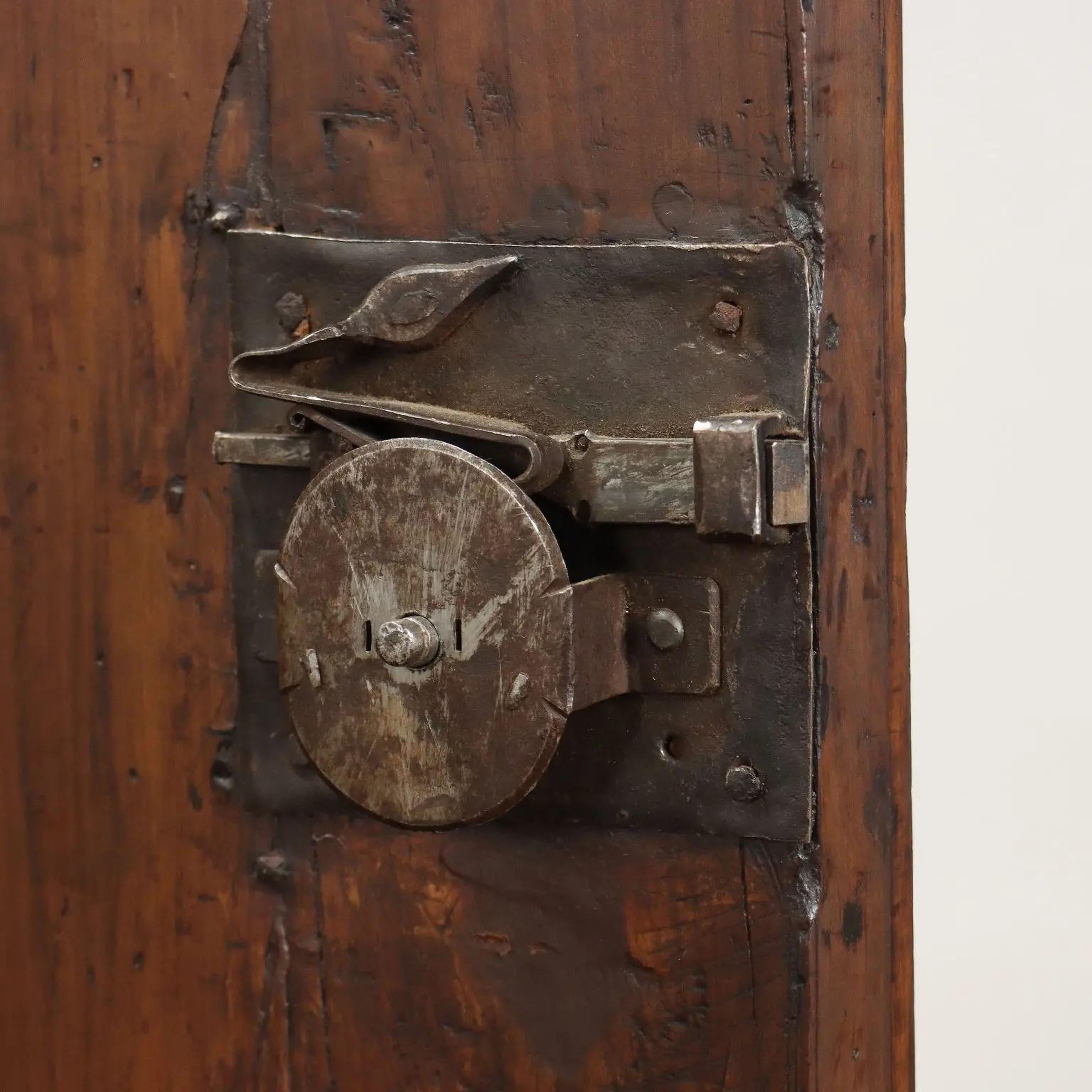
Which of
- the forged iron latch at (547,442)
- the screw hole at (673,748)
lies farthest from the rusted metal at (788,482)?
the screw hole at (673,748)

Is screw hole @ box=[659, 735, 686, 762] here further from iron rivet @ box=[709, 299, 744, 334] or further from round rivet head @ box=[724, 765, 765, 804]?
iron rivet @ box=[709, 299, 744, 334]

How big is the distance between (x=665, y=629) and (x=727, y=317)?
140mm

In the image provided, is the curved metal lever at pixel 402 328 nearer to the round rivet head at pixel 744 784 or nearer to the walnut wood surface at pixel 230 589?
the walnut wood surface at pixel 230 589

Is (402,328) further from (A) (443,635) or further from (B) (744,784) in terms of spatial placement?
(B) (744,784)

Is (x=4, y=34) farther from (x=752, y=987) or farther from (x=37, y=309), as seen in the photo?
(x=752, y=987)

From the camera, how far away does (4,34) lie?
0.79m

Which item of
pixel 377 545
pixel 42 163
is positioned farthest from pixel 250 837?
pixel 42 163

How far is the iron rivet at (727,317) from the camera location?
0.68m

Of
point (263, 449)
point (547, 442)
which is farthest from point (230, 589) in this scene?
point (547, 442)

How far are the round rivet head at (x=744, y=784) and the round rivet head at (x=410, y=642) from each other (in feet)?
0.48

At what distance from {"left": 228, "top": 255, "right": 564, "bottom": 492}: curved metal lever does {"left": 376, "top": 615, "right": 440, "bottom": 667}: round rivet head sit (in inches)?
3.6

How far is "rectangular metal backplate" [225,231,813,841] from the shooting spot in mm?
680

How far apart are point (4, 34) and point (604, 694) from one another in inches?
18.0

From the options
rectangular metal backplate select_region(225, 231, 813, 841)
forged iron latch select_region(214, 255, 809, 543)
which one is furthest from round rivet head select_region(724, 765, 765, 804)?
forged iron latch select_region(214, 255, 809, 543)
